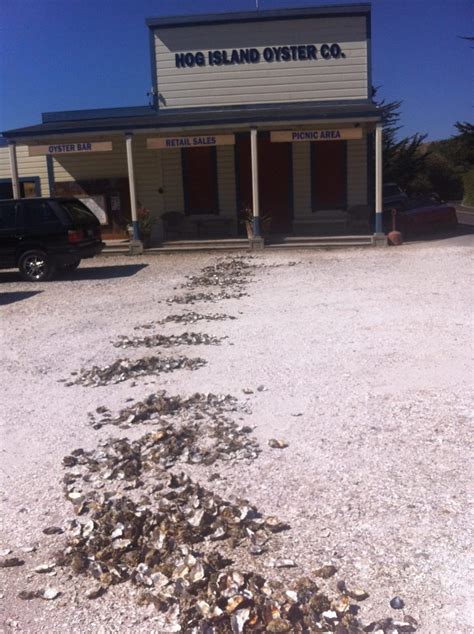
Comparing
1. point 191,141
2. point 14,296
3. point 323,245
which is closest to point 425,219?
point 323,245

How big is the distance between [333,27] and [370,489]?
18.9 metres

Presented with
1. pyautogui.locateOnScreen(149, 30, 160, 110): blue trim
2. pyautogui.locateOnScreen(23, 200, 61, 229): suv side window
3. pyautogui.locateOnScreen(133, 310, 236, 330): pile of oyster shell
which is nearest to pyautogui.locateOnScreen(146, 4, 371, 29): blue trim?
pyautogui.locateOnScreen(149, 30, 160, 110): blue trim

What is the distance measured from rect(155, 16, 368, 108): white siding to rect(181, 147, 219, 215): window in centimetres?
151

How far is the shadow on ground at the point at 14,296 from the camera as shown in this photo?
12.6m

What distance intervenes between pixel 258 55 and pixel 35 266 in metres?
10.3

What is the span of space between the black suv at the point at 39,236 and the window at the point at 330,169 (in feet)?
28.1

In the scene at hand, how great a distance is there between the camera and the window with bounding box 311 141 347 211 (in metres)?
20.9

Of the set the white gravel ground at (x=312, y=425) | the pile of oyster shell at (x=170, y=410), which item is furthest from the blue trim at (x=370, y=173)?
the pile of oyster shell at (x=170, y=410)

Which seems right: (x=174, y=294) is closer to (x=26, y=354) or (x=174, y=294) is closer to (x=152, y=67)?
(x=26, y=354)

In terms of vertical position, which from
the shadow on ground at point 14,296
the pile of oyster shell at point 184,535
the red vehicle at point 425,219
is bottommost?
the pile of oyster shell at point 184,535

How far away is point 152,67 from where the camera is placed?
21.3m

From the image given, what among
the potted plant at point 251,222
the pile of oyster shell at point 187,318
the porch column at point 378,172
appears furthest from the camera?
the potted plant at point 251,222

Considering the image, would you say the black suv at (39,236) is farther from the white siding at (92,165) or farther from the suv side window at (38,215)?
the white siding at (92,165)

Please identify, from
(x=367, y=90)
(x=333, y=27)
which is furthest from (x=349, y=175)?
(x=333, y=27)
